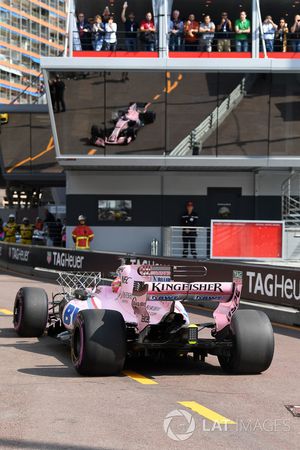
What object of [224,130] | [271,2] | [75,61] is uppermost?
[271,2]

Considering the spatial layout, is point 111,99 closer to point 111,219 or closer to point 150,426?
point 111,219

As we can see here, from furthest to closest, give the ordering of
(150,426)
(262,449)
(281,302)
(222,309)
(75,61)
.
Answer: (75,61), (281,302), (222,309), (150,426), (262,449)

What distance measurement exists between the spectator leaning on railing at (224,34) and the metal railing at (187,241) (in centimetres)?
723

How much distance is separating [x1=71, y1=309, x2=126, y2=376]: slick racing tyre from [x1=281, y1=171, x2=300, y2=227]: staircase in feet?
77.4

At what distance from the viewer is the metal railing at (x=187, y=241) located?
28.3m

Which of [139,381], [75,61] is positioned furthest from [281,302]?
[75,61]

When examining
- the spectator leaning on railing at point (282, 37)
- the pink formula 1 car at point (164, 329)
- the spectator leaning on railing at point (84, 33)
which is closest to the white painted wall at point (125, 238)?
the spectator leaning on railing at point (84, 33)

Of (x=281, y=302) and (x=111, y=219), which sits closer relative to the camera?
(x=281, y=302)

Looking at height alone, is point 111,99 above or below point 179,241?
above

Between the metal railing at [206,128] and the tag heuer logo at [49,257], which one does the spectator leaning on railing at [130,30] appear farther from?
the tag heuer logo at [49,257]

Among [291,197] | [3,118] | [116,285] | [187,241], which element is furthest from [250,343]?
[3,118]

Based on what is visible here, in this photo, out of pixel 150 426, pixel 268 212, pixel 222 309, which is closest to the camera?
pixel 150 426

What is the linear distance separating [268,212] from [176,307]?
2289 centimetres

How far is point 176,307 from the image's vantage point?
8688 mm
